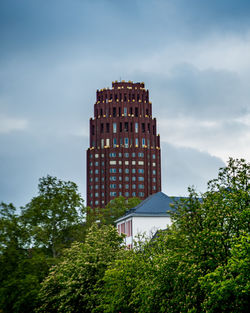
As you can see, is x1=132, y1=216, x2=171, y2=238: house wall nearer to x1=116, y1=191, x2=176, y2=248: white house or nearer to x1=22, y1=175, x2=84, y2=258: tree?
x1=116, y1=191, x2=176, y2=248: white house

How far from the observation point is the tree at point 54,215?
198 feet

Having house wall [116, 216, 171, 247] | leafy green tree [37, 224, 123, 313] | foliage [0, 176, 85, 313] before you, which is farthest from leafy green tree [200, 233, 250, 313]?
house wall [116, 216, 171, 247]

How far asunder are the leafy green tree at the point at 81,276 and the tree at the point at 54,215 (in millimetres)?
8581

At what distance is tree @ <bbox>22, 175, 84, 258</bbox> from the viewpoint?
6031 cm

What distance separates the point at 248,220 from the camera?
86.4 feet

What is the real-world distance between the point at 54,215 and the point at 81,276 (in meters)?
16.9

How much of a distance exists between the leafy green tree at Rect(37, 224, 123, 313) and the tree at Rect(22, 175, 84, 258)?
8.58m

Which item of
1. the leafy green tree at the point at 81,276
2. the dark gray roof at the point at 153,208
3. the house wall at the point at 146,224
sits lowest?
the leafy green tree at the point at 81,276

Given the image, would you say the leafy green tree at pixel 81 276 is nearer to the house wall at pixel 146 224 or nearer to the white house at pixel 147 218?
the house wall at pixel 146 224

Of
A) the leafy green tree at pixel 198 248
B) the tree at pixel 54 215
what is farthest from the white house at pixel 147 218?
the leafy green tree at pixel 198 248

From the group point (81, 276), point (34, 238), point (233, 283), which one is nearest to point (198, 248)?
point (233, 283)

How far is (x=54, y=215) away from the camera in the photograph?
62.2 meters

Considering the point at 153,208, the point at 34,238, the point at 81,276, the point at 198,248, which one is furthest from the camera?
the point at 153,208

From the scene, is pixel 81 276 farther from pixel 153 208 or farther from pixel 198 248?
pixel 153 208
